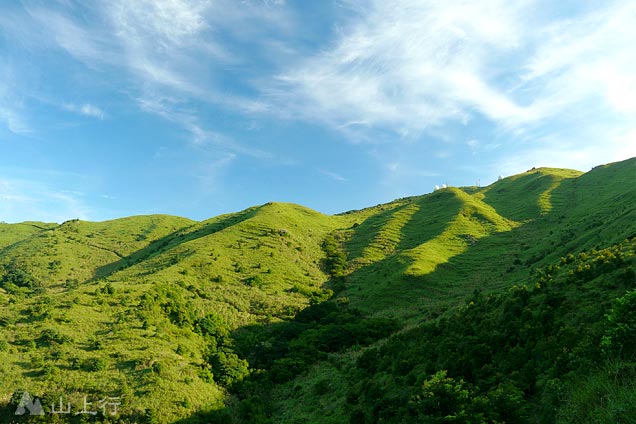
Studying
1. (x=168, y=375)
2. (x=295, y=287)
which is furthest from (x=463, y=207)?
(x=168, y=375)

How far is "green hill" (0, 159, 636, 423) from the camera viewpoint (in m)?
19.8

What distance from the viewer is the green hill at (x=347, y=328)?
64.8 feet

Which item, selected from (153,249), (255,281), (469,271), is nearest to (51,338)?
(255,281)

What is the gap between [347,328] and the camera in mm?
49156

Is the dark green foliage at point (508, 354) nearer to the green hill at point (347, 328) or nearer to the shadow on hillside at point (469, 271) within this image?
the green hill at point (347, 328)

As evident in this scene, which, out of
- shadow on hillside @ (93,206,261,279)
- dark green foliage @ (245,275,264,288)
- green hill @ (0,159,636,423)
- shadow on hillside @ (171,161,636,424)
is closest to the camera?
green hill @ (0,159,636,423)

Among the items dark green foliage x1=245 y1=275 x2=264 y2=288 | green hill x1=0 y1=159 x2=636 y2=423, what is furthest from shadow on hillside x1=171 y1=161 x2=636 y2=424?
dark green foliage x1=245 y1=275 x2=264 y2=288

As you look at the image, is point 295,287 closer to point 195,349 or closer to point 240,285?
point 240,285

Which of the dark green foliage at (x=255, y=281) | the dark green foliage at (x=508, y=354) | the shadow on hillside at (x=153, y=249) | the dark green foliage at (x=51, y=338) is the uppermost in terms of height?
the shadow on hillside at (x=153, y=249)

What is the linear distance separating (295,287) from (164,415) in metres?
37.4

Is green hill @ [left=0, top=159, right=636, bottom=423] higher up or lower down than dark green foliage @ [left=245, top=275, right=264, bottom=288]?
lower down

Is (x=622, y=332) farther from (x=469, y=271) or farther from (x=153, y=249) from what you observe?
(x=153, y=249)

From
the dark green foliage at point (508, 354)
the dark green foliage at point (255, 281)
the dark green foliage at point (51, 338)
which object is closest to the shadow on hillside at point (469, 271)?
the dark green foliage at point (508, 354)

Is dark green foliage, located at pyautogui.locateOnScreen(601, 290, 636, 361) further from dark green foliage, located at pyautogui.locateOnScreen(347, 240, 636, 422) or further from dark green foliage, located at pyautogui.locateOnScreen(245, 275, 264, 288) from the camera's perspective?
dark green foliage, located at pyautogui.locateOnScreen(245, 275, 264, 288)
